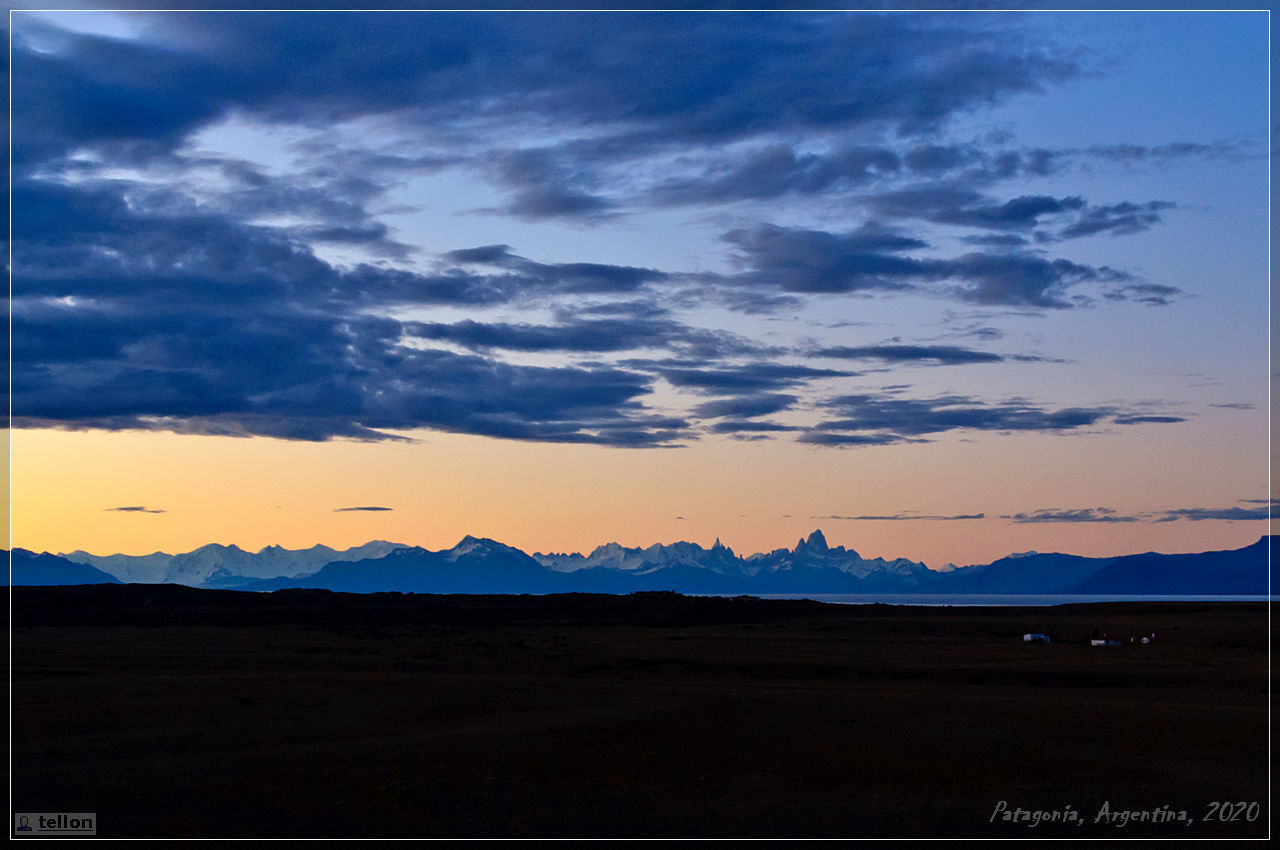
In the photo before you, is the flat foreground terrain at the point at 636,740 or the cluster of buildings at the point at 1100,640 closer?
the flat foreground terrain at the point at 636,740

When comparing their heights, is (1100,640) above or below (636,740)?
below

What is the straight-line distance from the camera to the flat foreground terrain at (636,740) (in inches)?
646

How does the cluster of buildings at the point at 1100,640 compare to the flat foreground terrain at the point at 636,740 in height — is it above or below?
below

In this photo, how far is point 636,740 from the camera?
23.5 meters

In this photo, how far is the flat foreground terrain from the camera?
16.4m

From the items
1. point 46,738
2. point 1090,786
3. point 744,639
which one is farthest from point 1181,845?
point 744,639

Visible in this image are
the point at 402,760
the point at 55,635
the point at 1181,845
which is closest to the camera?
the point at 1181,845

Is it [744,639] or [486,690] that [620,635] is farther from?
[486,690]

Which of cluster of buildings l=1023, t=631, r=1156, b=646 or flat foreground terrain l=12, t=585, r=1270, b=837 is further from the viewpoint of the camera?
cluster of buildings l=1023, t=631, r=1156, b=646

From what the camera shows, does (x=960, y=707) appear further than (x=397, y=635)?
No

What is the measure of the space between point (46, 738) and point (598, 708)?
43.4 feet

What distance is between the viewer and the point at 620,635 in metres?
72.2

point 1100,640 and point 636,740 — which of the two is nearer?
point 636,740

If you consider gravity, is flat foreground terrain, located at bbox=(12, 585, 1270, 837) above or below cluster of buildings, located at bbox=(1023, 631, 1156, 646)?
above
